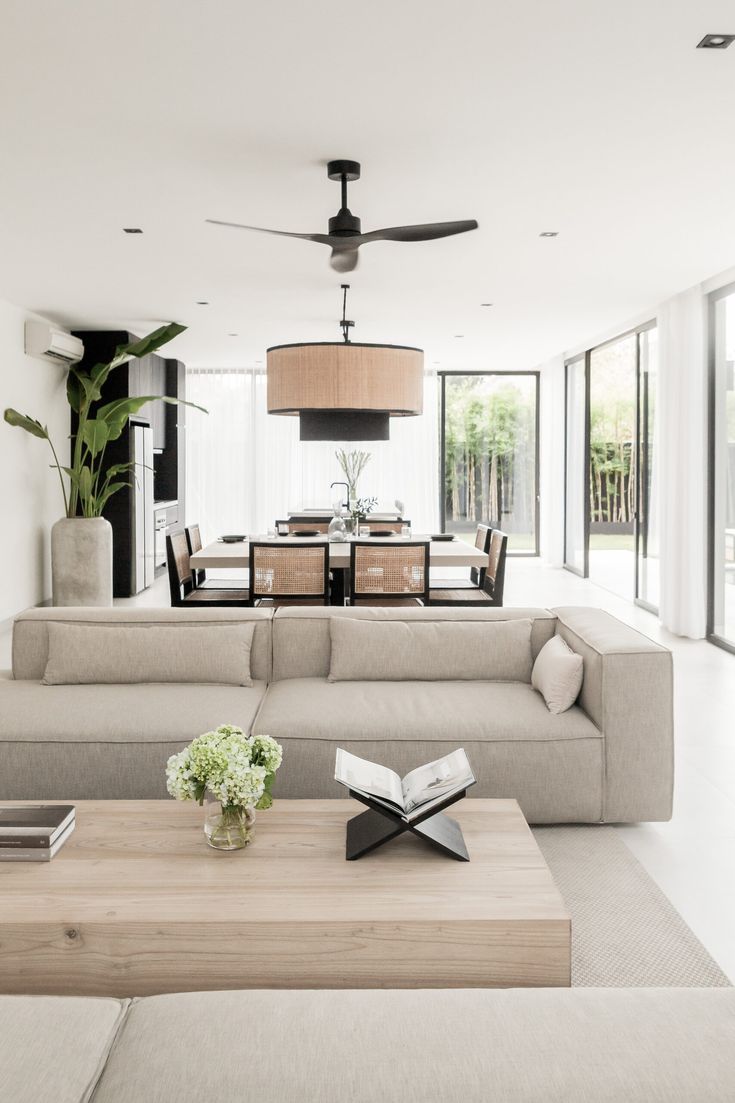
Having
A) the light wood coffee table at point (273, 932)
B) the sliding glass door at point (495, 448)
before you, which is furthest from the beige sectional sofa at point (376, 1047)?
the sliding glass door at point (495, 448)

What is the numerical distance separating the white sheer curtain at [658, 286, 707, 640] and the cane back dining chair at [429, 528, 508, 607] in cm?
156

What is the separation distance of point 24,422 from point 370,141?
449cm

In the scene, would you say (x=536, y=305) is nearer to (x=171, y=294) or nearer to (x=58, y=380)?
(x=171, y=294)

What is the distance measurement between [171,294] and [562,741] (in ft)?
16.7

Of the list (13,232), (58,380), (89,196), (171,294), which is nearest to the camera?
(89,196)

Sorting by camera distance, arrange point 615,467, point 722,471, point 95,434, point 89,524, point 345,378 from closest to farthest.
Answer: point 345,378 → point 722,471 → point 95,434 → point 89,524 → point 615,467

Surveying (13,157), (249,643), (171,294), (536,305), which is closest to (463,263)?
(536,305)

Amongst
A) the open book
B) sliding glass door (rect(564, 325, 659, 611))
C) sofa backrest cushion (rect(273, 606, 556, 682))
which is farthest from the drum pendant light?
the open book

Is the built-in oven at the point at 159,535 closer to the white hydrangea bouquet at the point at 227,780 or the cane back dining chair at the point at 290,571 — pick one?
the cane back dining chair at the point at 290,571

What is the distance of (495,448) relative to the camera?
1230cm

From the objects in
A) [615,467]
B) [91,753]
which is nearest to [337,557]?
[91,753]

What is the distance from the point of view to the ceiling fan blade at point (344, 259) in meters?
4.04

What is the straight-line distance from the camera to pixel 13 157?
384 cm

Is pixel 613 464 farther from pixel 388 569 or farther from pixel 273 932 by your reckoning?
pixel 273 932
